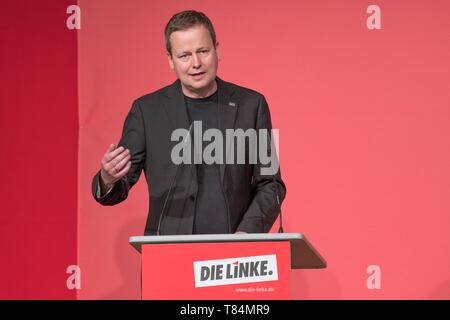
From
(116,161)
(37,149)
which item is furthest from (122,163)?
(37,149)

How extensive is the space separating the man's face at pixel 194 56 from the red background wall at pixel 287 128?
124 cm

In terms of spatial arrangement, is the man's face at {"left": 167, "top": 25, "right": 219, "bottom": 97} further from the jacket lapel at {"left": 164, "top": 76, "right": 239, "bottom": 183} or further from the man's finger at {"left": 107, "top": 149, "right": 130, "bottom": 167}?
the man's finger at {"left": 107, "top": 149, "right": 130, "bottom": 167}

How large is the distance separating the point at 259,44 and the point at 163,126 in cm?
137

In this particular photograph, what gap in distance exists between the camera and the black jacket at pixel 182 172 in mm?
2602

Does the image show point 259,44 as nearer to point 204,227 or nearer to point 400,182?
point 400,182

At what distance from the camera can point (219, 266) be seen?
2.11m

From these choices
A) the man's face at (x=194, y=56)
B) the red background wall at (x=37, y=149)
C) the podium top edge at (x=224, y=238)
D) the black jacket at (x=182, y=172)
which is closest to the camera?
the podium top edge at (x=224, y=238)

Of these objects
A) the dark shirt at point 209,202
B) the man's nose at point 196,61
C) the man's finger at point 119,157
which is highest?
the man's nose at point 196,61

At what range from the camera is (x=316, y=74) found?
3949 millimetres

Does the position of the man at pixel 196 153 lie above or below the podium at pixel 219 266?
above

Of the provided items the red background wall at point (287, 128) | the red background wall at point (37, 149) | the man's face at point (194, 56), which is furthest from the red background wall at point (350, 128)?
the man's face at point (194, 56)

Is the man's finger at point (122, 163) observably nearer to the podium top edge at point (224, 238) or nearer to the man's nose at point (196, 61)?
the podium top edge at point (224, 238)

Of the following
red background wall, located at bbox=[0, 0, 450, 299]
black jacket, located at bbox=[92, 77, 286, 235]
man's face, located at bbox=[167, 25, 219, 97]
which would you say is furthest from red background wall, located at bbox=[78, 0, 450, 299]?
man's face, located at bbox=[167, 25, 219, 97]

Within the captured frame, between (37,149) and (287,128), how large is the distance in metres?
1.25
